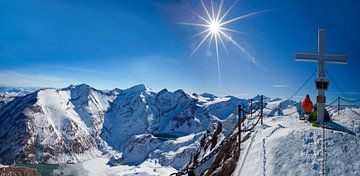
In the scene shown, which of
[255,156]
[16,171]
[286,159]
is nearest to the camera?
[286,159]

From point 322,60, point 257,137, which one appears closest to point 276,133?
point 257,137

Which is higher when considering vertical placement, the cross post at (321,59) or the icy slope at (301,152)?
the cross post at (321,59)

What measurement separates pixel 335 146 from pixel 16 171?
9549cm

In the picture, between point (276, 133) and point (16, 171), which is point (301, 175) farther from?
point (16, 171)

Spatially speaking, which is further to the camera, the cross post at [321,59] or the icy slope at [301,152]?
the cross post at [321,59]

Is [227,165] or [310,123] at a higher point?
[310,123]

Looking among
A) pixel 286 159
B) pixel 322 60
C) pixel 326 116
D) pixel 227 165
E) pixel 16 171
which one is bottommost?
pixel 16 171

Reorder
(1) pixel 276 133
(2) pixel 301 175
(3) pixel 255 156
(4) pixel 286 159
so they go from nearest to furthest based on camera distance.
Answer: (2) pixel 301 175
(4) pixel 286 159
(3) pixel 255 156
(1) pixel 276 133

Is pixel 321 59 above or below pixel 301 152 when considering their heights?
above

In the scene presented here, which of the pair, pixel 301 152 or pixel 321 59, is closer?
pixel 301 152

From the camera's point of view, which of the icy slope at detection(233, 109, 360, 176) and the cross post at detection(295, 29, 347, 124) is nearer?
the icy slope at detection(233, 109, 360, 176)

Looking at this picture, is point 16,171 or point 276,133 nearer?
point 276,133

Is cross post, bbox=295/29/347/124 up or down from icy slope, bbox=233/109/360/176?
up

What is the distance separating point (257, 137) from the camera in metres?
22.9
